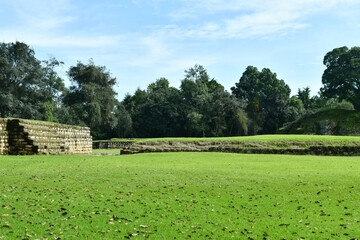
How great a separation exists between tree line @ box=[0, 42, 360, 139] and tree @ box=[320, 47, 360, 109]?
63 millimetres

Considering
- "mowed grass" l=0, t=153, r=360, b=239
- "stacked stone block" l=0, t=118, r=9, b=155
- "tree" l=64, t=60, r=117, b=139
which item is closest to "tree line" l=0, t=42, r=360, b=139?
"tree" l=64, t=60, r=117, b=139

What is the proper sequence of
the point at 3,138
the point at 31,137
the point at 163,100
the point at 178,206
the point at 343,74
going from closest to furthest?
1. the point at 178,206
2. the point at 3,138
3. the point at 31,137
4. the point at 343,74
5. the point at 163,100

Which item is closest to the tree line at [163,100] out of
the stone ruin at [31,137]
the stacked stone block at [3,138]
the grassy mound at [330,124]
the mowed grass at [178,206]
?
the grassy mound at [330,124]

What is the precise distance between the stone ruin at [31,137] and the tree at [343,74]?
40.9 meters

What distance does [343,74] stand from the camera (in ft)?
160

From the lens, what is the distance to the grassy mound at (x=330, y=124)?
44.4 meters

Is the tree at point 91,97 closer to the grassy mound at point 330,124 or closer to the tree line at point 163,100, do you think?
the tree line at point 163,100

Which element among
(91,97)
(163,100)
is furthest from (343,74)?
(91,97)

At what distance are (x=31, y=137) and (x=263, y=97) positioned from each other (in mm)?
50894

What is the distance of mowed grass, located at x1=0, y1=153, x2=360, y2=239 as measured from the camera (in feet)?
18.6

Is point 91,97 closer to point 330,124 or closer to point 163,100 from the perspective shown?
point 163,100

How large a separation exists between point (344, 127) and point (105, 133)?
3903 centimetres

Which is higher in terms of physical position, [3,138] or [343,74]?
[343,74]

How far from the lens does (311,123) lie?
46312 mm
